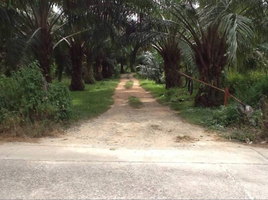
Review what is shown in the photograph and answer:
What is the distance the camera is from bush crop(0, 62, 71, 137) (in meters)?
6.65

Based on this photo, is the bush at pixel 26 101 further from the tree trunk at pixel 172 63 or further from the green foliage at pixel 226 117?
the tree trunk at pixel 172 63

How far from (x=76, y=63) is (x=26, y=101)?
544 inches

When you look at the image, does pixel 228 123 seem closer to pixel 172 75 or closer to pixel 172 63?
pixel 172 63

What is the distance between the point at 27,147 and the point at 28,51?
5.51 m

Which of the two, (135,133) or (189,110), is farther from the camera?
(189,110)

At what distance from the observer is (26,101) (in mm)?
6848

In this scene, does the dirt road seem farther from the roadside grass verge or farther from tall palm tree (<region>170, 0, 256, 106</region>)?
tall palm tree (<region>170, 0, 256, 106</region>)

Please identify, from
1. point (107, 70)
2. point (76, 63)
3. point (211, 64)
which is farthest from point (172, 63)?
point (107, 70)

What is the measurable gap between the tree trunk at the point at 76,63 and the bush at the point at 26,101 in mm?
13036

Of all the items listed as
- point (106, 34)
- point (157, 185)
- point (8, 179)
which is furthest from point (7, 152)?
point (106, 34)

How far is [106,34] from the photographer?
1114 cm

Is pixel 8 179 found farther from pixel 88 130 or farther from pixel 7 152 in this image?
pixel 88 130

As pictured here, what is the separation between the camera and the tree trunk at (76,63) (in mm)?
20094

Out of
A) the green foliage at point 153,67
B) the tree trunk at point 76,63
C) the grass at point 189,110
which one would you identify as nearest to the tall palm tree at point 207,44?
the grass at point 189,110
